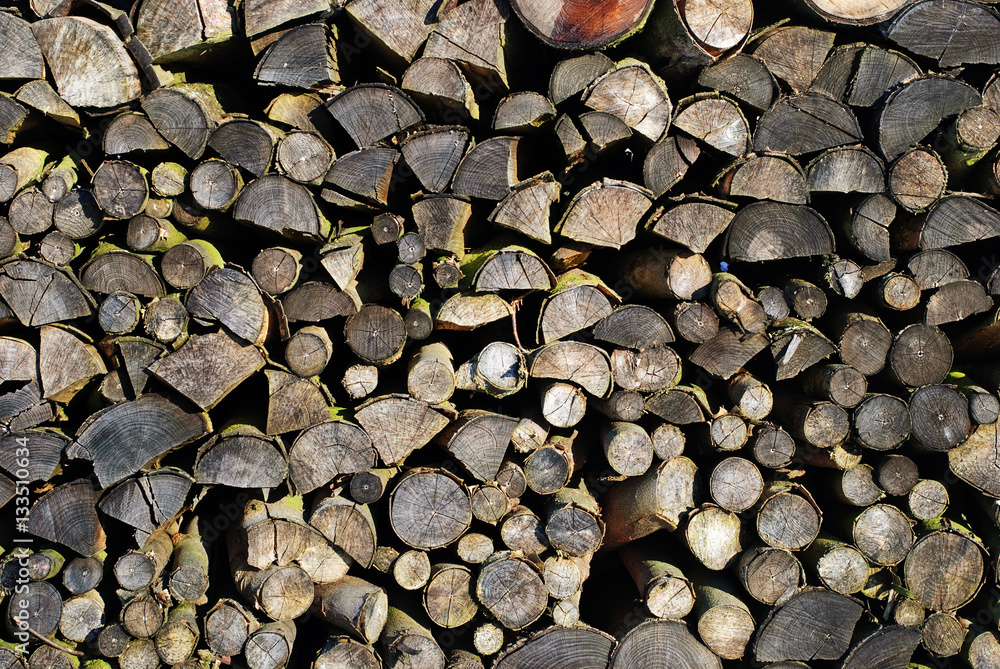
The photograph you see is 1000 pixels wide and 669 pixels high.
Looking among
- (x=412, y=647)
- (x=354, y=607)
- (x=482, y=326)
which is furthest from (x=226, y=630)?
(x=482, y=326)

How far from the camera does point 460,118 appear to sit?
3.68m

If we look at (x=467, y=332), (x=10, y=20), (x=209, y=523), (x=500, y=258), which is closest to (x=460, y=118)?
(x=500, y=258)

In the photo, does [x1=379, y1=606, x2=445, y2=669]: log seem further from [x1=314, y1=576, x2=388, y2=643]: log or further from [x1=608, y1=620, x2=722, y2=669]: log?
[x1=608, y1=620, x2=722, y2=669]: log

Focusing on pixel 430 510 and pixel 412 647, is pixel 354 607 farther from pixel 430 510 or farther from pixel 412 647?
pixel 430 510

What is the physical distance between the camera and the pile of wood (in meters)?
3.48

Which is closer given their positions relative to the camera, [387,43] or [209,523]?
[387,43]

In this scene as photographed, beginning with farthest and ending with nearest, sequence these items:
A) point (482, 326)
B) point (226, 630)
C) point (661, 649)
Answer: point (482, 326) < point (661, 649) < point (226, 630)

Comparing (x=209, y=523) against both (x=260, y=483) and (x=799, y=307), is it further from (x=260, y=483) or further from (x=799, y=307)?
(x=799, y=307)

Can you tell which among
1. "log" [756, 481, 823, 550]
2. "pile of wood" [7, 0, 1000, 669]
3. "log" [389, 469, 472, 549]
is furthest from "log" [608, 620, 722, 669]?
"log" [389, 469, 472, 549]

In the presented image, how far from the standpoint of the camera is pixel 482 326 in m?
3.80

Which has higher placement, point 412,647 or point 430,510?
point 430,510

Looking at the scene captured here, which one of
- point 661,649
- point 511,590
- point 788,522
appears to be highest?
point 788,522

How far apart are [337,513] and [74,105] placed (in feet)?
8.56

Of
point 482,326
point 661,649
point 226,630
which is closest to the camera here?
point 226,630
